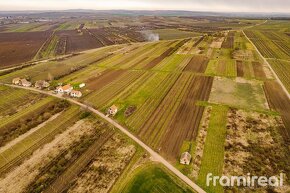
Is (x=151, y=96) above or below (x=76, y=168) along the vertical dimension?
above

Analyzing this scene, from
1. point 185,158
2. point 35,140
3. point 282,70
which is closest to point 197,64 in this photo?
point 282,70

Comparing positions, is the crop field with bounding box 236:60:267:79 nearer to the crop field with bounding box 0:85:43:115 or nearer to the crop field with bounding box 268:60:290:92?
the crop field with bounding box 268:60:290:92

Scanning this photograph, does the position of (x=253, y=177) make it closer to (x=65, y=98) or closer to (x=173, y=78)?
(x=173, y=78)

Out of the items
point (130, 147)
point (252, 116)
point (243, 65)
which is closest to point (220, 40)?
point (243, 65)

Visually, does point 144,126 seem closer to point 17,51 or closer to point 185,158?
point 185,158

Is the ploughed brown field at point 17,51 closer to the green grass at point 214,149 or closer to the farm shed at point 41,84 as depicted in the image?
the farm shed at point 41,84
